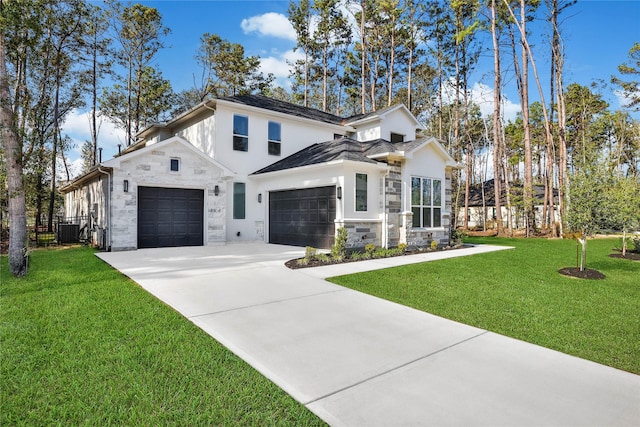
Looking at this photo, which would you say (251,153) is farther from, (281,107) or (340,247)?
(340,247)

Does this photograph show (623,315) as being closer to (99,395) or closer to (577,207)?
(577,207)

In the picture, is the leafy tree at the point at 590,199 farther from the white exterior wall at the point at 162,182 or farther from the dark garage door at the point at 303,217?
the white exterior wall at the point at 162,182

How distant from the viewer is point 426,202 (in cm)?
1244

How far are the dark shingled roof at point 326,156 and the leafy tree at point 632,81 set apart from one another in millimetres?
23385

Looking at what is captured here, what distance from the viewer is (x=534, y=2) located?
1856 centimetres

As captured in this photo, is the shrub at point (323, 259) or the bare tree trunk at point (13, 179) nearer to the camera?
the bare tree trunk at point (13, 179)

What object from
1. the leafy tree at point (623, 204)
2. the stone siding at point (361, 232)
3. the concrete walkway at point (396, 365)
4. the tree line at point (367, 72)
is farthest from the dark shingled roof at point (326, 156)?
the tree line at point (367, 72)

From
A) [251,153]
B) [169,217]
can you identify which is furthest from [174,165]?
[251,153]

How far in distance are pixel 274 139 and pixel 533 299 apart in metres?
12.1

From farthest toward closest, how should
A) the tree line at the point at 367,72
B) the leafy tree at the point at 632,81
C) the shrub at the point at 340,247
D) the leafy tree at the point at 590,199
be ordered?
the leafy tree at the point at 632,81 → the tree line at the point at 367,72 → the shrub at the point at 340,247 → the leafy tree at the point at 590,199

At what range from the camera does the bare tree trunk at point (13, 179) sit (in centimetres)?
652

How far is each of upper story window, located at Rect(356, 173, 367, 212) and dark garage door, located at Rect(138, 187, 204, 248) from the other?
613 cm

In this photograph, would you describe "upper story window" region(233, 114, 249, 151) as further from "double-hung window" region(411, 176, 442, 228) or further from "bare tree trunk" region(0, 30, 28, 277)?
A: "bare tree trunk" region(0, 30, 28, 277)

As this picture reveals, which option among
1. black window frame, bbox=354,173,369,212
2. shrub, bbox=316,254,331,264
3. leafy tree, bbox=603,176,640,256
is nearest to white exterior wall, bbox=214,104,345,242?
black window frame, bbox=354,173,369,212
